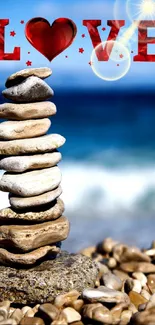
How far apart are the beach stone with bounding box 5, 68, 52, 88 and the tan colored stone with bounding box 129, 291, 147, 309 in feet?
6.77

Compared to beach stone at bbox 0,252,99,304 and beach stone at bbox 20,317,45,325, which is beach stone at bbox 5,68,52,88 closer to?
beach stone at bbox 0,252,99,304

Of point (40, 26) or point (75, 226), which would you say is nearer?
point (40, 26)

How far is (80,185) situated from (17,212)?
4804 mm

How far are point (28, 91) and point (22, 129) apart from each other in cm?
33

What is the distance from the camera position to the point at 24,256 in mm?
5168

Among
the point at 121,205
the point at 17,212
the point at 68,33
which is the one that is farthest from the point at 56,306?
the point at 121,205

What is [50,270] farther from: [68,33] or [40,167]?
[68,33]

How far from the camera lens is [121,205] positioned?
9.70m

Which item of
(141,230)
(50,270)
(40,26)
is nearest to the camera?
(50,270)

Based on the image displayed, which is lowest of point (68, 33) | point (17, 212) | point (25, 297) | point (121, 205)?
point (121, 205)

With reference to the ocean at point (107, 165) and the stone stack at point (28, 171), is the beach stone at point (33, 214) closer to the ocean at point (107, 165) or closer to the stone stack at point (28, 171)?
the stone stack at point (28, 171)

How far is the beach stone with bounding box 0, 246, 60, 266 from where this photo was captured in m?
5.16

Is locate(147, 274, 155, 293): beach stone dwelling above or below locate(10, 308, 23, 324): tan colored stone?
below

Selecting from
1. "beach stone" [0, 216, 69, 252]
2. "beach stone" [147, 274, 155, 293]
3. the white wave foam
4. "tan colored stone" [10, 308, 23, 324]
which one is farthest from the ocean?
"tan colored stone" [10, 308, 23, 324]
